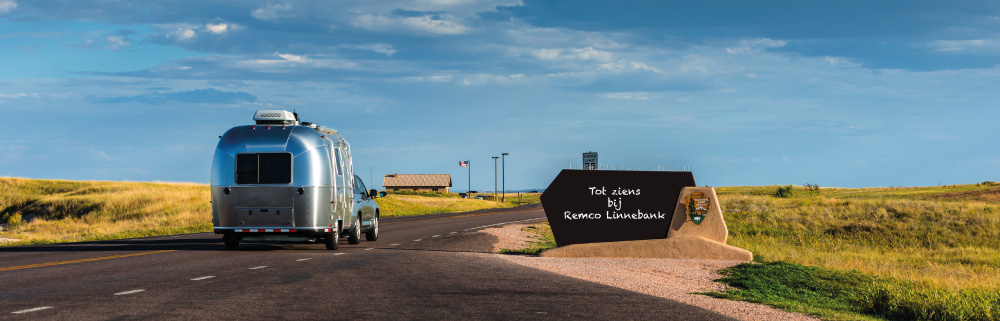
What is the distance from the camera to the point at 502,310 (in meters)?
9.38

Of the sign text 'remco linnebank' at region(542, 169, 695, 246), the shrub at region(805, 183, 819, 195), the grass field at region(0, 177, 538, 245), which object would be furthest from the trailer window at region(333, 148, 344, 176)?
the shrub at region(805, 183, 819, 195)

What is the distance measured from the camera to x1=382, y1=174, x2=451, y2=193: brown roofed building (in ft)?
476

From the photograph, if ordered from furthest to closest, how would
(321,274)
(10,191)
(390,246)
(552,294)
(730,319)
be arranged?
(10,191) < (390,246) < (321,274) < (552,294) < (730,319)

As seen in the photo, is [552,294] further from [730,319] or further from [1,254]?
[1,254]

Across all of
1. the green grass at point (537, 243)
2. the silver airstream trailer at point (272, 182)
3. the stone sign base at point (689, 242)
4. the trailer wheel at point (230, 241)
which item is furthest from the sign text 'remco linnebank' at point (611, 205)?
the trailer wheel at point (230, 241)

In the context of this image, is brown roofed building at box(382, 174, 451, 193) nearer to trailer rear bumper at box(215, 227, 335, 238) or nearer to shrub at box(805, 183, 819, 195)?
shrub at box(805, 183, 819, 195)

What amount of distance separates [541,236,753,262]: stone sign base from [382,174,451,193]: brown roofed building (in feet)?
417

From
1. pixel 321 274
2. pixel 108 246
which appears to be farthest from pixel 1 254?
pixel 321 274

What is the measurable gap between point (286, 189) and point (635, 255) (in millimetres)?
8014

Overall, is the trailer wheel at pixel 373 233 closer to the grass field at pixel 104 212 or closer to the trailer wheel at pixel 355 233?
the trailer wheel at pixel 355 233

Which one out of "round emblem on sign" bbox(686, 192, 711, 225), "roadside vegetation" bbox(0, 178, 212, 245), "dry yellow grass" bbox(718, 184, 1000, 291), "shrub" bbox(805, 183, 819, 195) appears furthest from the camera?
"shrub" bbox(805, 183, 819, 195)

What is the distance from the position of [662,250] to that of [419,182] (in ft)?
428

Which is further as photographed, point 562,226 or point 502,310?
point 562,226

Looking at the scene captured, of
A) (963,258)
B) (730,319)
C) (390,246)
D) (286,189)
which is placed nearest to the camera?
(730,319)
